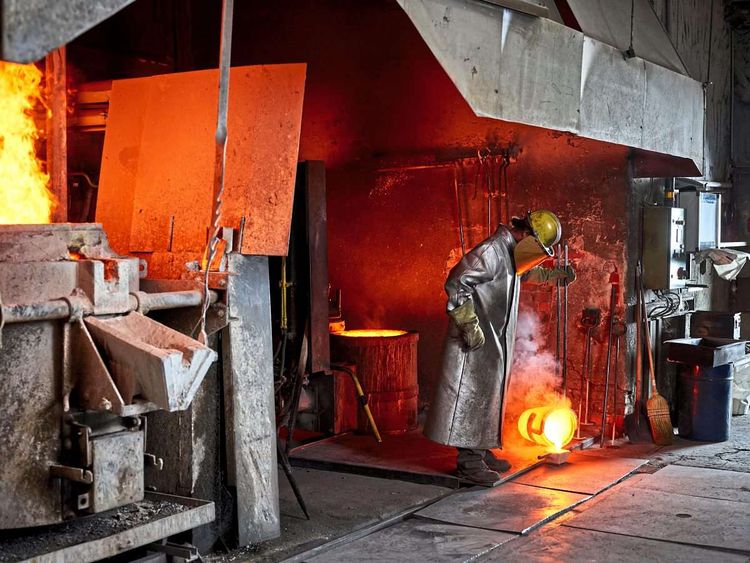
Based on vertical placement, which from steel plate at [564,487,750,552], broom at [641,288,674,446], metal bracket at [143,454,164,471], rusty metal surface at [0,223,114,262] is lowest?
steel plate at [564,487,750,552]

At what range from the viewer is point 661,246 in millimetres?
8031

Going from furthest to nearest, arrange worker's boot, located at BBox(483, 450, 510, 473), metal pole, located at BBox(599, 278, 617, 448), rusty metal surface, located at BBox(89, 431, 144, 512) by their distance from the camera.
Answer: metal pole, located at BBox(599, 278, 617, 448) < worker's boot, located at BBox(483, 450, 510, 473) < rusty metal surface, located at BBox(89, 431, 144, 512)

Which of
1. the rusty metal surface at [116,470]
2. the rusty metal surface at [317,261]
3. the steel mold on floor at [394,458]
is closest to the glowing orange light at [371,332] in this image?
the rusty metal surface at [317,261]

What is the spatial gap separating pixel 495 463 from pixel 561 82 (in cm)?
285

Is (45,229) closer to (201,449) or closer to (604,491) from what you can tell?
(201,449)

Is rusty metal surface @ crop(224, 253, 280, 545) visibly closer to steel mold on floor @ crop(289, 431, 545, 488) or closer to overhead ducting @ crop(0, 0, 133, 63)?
steel mold on floor @ crop(289, 431, 545, 488)

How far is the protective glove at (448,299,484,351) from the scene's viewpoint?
6.45 m

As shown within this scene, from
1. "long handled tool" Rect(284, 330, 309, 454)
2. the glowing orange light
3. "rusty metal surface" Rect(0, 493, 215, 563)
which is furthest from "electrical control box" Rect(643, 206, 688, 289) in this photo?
"rusty metal surface" Rect(0, 493, 215, 563)

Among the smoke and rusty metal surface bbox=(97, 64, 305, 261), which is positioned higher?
rusty metal surface bbox=(97, 64, 305, 261)

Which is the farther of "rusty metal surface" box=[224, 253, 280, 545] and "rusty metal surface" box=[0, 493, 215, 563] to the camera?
"rusty metal surface" box=[224, 253, 280, 545]

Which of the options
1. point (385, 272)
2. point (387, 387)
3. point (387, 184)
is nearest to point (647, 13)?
point (387, 184)

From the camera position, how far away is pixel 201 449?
15.8ft

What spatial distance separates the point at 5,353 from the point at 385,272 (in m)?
5.74

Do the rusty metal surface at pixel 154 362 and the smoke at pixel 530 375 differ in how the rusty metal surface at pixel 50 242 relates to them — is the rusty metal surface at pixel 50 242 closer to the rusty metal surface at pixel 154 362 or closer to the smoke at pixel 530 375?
the rusty metal surface at pixel 154 362
